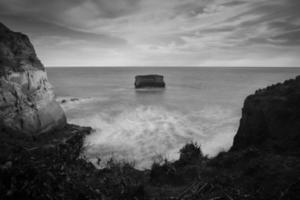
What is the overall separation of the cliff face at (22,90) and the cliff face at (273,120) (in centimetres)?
1619

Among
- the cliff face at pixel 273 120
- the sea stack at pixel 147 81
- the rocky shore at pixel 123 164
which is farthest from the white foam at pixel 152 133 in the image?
the sea stack at pixel 147 81

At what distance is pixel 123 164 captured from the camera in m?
9.30

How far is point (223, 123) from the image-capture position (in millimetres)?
22734

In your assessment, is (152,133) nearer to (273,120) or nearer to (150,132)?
(150,132)

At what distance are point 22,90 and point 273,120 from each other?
1829cm

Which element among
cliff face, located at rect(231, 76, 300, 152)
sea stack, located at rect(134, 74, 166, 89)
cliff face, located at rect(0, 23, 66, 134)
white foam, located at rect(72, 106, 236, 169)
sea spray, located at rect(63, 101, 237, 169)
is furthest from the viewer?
sea stack, located at rect(134, 74, 166, 89)

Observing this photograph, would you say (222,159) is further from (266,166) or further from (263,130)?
(263,130)

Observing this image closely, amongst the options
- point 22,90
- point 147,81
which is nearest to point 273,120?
point 22,90

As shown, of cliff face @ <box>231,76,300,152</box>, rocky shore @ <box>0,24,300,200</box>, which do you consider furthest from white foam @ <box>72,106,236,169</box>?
cliff face @ <box>231,76,300,152</box>

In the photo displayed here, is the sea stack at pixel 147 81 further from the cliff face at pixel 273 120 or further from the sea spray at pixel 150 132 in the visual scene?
the cliff face at pixel 273 120

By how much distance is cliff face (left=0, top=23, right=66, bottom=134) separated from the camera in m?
13.7

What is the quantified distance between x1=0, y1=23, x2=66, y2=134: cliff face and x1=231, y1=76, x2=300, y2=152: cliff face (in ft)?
53.1

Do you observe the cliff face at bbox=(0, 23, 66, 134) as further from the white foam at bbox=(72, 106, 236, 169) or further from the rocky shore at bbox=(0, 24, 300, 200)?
the white foam at bbox=(72, 106, 236, 169)

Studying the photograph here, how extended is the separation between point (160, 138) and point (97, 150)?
6.18 metres
